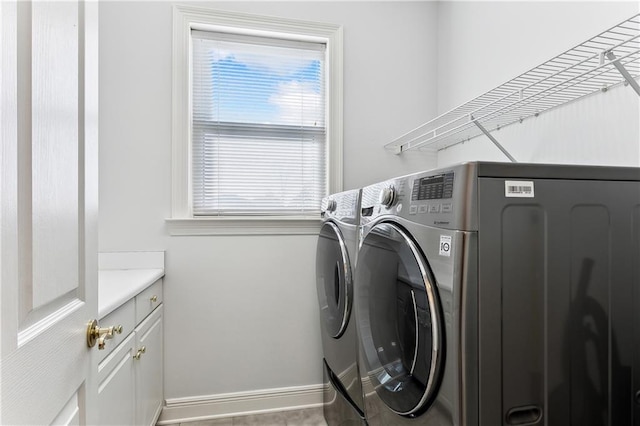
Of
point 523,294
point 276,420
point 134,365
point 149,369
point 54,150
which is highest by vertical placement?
point 54,150

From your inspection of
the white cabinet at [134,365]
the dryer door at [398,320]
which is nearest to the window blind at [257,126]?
the white cabinet at [134,365]

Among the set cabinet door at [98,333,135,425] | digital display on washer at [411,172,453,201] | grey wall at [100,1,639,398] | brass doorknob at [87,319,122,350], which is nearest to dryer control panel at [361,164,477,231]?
digital display on washer at [411,172,453,201]

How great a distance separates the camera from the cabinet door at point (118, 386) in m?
1.07

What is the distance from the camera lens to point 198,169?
199 cm

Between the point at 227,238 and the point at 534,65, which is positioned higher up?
the point at 534,65

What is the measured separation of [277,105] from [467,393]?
6.06 feet

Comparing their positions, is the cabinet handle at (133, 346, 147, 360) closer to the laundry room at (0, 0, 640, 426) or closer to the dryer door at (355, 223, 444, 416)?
the laundry room at (0, 0, 640, 426)

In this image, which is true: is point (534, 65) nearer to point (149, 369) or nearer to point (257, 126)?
point (257, 126)

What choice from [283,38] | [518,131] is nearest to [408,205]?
[518,131]

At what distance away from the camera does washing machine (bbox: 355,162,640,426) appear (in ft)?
2.41

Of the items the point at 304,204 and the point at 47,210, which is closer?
the point at 47,210

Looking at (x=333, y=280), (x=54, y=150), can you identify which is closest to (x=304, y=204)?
(x=333, y=280)

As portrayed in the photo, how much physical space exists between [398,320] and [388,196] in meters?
0.39

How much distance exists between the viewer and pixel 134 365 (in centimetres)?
140
